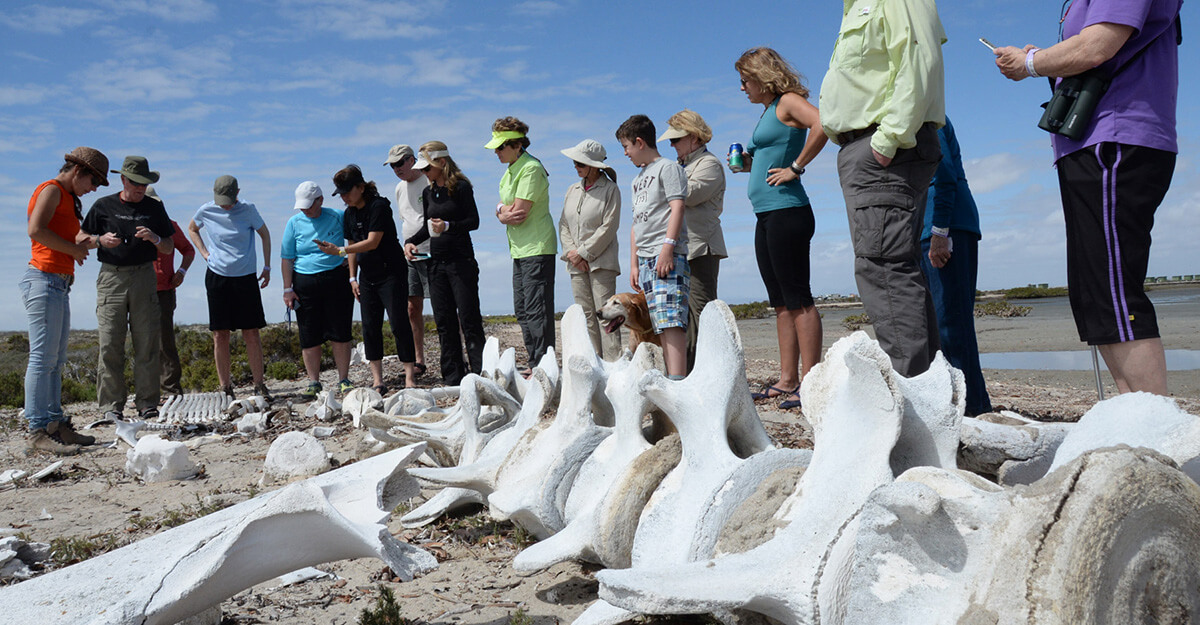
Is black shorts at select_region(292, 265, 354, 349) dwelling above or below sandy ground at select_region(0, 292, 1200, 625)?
above

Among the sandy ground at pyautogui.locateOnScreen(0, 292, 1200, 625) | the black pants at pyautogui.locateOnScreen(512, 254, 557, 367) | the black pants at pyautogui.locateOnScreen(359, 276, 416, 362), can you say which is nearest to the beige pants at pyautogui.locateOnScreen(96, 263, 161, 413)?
the sandy ground at pyautogui.locateOnScreen(0, 292, 1200, 625)

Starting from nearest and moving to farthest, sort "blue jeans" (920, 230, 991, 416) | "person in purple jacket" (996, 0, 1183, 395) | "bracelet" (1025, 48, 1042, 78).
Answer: "person in purple jacket" (996, 0, 1183, 395) < "bracelet" (1025, 48, 1042, 78) < "blue jeans" (920, 230, 991, 416)

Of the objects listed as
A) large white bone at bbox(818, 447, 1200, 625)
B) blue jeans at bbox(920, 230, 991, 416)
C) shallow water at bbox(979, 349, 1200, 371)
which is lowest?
shallow water at bbox(979, 349, 1200, 371)

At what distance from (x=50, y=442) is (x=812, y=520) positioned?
20.4 feet

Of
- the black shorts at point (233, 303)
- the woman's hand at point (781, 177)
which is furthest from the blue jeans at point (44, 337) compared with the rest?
the woman's hand at point (781, 177)

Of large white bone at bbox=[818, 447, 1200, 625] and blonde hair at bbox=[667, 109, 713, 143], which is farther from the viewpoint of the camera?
blonde hair at bbox=[667, 109, 713, 143]

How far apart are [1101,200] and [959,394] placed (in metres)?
1.42

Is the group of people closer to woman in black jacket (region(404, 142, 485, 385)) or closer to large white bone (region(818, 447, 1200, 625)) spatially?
woman in black jacket (region(404, 142, 485, 385))

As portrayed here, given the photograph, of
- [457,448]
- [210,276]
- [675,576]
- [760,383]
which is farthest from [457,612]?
[210,276]

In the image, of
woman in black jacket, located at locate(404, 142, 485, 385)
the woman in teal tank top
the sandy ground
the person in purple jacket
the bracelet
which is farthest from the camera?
woman in black jacket, located at locate(404, 142, 485, 385)

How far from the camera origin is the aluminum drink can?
5.97m

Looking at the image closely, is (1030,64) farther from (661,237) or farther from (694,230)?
(694,230)

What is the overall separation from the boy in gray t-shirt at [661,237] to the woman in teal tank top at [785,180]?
49 centimetres

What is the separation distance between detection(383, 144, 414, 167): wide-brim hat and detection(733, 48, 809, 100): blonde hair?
365cm
